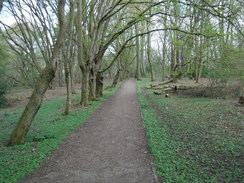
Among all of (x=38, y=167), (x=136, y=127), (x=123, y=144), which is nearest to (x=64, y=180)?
(x=38, y=167)

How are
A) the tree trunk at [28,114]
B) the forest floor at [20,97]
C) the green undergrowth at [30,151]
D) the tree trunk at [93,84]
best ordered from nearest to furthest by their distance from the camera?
the green undergrowth at [30,151], the tree trunk at [28,114], the tree trunk at [93,84], the forest floor at [20,97]

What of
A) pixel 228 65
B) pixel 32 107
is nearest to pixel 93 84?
pixel 32 107

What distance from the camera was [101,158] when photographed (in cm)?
380

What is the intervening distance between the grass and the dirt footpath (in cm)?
35

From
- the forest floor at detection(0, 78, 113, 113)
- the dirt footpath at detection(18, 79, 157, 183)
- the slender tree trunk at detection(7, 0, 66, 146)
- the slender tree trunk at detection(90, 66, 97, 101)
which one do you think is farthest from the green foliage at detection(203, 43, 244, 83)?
the forest floor at detection(0, 78, 113, 113)

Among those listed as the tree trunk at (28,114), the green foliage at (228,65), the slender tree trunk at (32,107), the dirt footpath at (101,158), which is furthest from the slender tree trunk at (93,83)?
the green foliage at (228,65)

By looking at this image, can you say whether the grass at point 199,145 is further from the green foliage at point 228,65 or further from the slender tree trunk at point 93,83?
the slender tree trunk at point 93,83

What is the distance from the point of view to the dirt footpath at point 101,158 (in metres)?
3.07

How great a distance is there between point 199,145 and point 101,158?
2.63 m

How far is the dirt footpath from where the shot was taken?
121 inches

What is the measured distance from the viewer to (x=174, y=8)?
7457mm

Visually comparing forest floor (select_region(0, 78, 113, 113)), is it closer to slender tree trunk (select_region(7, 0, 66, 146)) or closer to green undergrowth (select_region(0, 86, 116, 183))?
green undergrowth (select_region(0, 86, 116, 183))

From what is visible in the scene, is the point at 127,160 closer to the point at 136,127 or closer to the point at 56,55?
the point at 136,127

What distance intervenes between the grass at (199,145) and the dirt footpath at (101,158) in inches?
13.9
